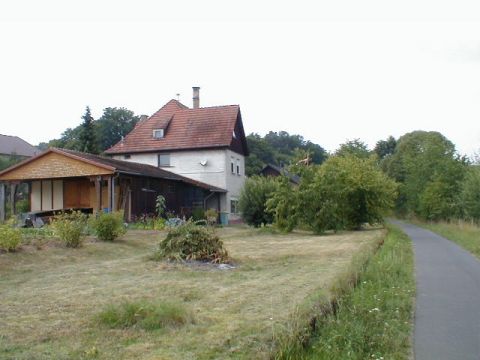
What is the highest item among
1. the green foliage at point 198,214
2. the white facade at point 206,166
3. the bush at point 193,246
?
the white facade at point 206,166

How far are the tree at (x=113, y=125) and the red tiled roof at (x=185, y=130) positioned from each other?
3474 cm

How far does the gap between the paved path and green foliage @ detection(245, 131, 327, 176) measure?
90.1ft

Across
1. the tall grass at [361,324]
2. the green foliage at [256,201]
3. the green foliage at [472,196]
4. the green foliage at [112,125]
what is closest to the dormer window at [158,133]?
the green foliage at [256,201]

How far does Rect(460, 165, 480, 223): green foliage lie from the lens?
3179 centimetres

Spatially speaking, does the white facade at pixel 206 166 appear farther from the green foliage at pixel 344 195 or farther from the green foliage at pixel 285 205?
the green foliage at pixel 285 205

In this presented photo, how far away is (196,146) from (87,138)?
21.9 meters

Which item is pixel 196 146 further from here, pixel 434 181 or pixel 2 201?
pixel 434 181

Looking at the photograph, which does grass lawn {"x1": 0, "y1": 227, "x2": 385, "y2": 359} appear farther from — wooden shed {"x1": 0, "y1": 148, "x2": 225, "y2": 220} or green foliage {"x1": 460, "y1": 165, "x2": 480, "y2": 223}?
green foliage {"x1": 460, "y1": 165, "x2": 480, "y2": 223}

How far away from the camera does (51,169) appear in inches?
1161

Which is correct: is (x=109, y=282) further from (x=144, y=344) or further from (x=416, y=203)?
(x=416, y=203)

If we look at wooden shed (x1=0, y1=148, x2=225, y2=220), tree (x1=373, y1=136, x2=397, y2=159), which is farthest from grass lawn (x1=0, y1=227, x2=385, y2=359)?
tree (x1=373, y1=136, x2=397, y2=159)

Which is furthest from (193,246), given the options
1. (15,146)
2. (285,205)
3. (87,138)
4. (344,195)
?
(15,146)

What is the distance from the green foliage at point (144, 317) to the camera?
22.8 feet

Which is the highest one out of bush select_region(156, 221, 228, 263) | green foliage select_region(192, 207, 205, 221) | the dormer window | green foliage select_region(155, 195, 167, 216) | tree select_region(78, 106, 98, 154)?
tree select_region(78, 106, 98, 154)
